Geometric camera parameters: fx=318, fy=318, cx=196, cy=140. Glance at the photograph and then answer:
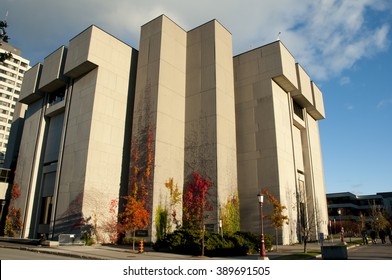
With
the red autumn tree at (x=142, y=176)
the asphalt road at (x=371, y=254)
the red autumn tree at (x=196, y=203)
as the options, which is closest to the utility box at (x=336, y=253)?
the asphalt road at (x=371, y=254)

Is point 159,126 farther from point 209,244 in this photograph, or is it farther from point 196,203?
point 209,244

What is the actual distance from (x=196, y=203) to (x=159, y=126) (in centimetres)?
937

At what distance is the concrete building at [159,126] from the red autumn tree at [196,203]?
3.04ft

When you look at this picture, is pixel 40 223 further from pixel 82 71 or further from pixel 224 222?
pixel 224 222

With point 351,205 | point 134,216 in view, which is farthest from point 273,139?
point 351,205

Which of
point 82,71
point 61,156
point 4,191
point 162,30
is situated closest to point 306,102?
point 162,30

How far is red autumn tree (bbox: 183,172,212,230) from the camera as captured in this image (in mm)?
33719

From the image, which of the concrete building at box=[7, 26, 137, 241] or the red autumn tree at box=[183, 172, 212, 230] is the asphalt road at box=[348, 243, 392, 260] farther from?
the concrete building at box=[7, 26, 137, 241]

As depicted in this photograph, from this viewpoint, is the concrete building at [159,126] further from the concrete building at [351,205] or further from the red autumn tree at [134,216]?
the concrete building at [351,205]

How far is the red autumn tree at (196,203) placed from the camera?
1328 inches

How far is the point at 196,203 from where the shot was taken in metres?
34.5

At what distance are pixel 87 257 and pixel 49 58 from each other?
33840 millimetres

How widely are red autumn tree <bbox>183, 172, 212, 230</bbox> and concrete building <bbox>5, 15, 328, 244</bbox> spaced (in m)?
0.93

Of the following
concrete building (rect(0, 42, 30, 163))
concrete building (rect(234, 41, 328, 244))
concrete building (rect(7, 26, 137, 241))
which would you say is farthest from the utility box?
concrete building (rect(0, 42, 30, 163))
